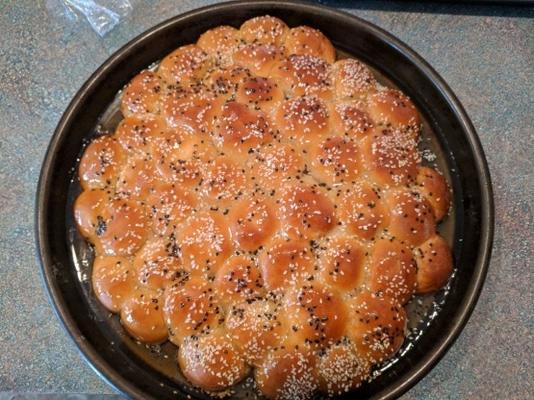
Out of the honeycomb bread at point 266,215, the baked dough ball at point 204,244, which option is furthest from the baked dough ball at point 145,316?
the baked dough ball at point 204,244

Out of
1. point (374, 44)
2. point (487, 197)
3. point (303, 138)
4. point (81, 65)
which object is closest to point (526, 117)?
point (487, 197)

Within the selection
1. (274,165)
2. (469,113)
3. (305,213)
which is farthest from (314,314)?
(469,113)

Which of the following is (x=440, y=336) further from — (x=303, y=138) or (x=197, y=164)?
(x=197, y=164)

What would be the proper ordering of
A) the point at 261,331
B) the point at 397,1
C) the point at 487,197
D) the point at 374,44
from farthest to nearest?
the point at 397,1
the point at 374,44
the point at 487,197
the point at 261,331

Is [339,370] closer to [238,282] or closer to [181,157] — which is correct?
[238,282]

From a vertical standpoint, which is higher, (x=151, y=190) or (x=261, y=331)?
(x=151, y=190)

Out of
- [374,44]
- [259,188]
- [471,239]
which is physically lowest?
[471,239]

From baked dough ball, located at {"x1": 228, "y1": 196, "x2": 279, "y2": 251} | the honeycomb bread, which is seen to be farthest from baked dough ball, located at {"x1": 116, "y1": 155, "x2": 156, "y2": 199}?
baked dough ball, located at {"x1": 228, "y1": 196, "x2": 279, "y2": 251}
